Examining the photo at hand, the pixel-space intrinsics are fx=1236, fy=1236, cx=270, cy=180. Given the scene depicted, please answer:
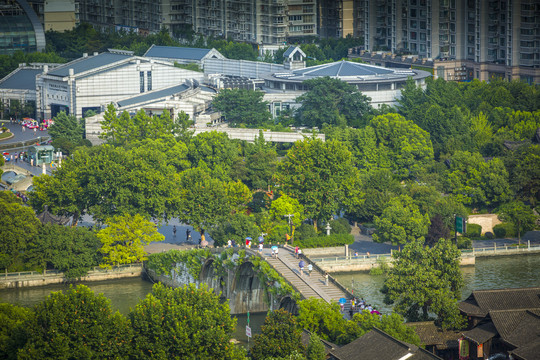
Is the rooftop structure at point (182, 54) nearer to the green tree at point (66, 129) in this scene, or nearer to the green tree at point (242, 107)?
the green tree at point (242, 107)

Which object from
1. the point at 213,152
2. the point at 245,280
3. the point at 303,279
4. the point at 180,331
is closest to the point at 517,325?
the point at 303,279

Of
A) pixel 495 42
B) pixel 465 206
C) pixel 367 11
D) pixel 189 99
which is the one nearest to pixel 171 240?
pixel 465 206

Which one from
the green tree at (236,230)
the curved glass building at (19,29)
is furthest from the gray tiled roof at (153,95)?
the green tree at (236,230)

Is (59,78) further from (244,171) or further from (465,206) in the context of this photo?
(465,206)

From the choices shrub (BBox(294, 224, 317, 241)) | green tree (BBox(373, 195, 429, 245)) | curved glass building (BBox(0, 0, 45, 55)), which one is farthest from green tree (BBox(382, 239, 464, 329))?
curved glass building (BBox(0, 0, 45, 55))

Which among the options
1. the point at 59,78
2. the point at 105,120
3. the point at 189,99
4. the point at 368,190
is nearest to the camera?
the point at 368,190

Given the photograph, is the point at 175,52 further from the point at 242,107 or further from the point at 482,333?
the point at 482,333
